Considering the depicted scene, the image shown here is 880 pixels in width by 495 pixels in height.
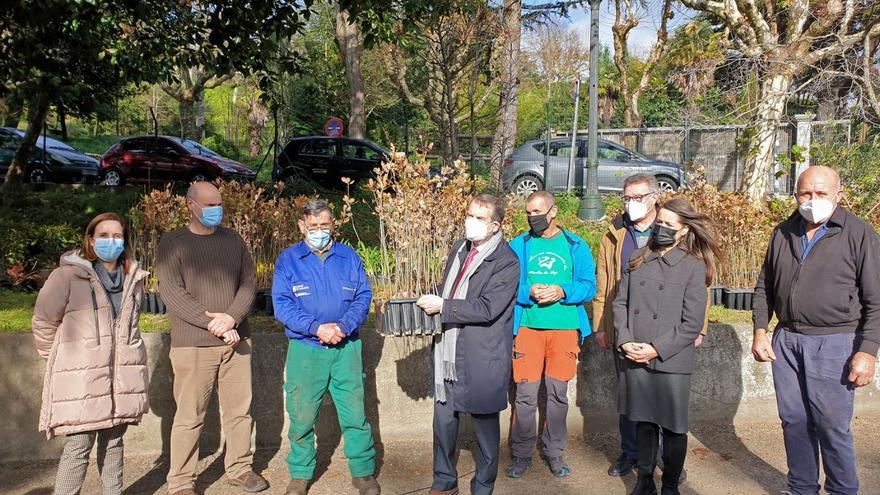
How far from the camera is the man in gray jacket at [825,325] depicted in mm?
3961

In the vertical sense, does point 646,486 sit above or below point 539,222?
below

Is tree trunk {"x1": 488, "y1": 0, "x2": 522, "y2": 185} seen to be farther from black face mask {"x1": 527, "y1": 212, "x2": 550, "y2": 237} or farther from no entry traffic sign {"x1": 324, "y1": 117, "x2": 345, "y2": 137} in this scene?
no entry traffic sign {"x1": 324, "y1": 117, "x2": 345, "y2": 137}

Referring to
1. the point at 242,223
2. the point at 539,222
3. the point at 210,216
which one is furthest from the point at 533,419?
the point at 242,223

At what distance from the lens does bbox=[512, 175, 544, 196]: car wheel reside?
55.7 feet

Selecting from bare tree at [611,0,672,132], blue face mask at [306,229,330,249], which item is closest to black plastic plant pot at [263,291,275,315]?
blue face mask at [306,229,330,249]

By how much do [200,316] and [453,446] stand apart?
1.65 m

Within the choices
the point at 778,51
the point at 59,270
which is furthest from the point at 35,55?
the point at 778,51

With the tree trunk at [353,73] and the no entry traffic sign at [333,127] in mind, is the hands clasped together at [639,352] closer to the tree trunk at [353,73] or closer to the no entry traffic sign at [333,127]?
the no entry traffic sign at [333,127]

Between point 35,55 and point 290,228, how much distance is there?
18.3 ft

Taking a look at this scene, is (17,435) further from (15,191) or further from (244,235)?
(15,191)

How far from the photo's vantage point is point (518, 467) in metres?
4.85

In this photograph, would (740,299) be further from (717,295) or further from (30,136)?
(30,136)

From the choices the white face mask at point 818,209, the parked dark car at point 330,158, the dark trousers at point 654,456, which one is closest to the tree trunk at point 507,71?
the parked dark car at point 330,158

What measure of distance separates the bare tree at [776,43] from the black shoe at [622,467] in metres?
5.77
